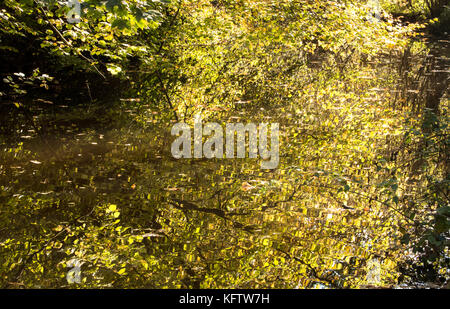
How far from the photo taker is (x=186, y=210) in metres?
4.78

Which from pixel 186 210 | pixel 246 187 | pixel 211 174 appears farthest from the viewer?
pixel 211 174

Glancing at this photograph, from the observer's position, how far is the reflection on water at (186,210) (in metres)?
3.70

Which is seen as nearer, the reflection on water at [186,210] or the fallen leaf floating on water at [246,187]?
the reflection on water at [186,210]

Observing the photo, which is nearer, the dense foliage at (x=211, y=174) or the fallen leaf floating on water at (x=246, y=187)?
Answer: the dense foliage at (x=211, y=174)

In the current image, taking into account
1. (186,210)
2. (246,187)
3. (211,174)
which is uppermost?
(211,174)

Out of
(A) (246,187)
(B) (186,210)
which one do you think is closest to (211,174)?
(A) (246,187)

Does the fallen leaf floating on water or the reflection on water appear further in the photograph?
the fallen leaf floating on water

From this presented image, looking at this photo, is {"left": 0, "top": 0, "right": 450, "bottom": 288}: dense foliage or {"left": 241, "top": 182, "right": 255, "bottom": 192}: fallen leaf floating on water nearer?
{"left": 0, "top": 0, "right": 450, "bottom": 288}: dense foliage

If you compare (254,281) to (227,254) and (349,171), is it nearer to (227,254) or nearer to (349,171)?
(227,254)

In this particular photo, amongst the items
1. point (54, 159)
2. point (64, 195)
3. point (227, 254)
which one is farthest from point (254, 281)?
point (54, 159)

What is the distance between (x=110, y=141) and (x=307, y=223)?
4212 mm

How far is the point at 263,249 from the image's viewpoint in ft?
13.2

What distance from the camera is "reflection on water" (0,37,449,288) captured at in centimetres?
370

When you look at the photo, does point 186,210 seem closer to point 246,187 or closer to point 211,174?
point 246,187
